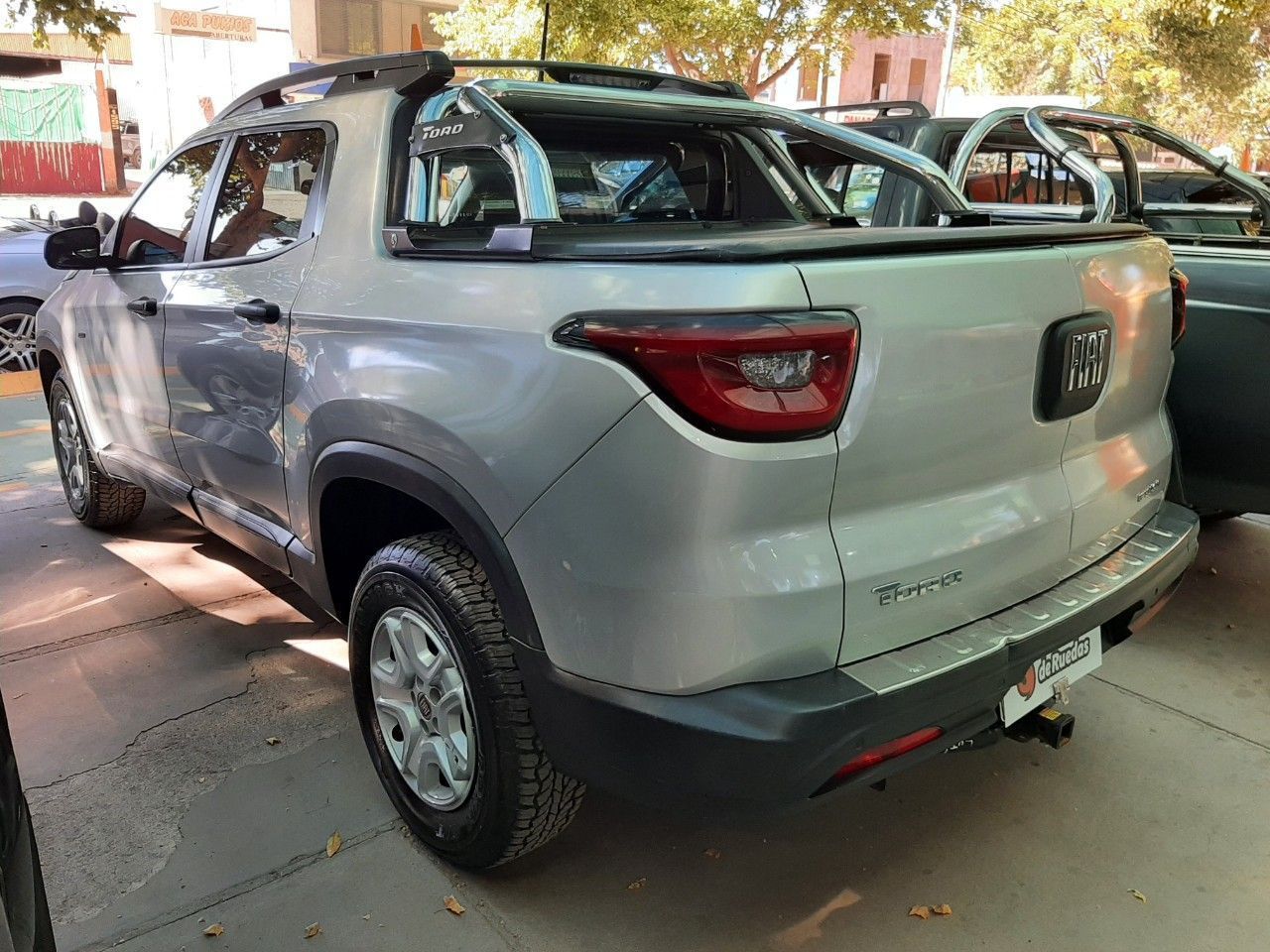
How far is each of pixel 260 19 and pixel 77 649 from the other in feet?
79.7

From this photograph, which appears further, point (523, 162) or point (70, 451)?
point (70, 451)

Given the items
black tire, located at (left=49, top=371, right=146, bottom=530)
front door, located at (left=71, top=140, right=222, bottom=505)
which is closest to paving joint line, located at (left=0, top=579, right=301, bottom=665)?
front door, located at (left=71, top=140, right=222, bottom=505)

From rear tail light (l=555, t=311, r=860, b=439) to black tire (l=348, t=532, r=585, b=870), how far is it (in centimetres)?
70

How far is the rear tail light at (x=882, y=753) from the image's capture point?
75.3 inches

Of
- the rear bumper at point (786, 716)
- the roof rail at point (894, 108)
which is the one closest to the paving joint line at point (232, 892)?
the rear bumper at point (786, 716)

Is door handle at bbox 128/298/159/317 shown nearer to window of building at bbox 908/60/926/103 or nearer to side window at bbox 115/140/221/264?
side window at bbox 115/140/221/264

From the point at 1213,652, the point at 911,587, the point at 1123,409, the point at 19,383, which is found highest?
the point at 1123,409

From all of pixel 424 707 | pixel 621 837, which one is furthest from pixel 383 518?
pixel 621 837

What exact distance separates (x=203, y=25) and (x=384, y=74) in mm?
21971

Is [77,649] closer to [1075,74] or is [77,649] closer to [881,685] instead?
[881,685]

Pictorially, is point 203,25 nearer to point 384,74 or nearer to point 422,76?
→ point 384,74

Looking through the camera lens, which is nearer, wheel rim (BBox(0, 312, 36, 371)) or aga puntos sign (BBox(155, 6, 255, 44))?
wheel rim (BBox(0, 312, 36, 371))

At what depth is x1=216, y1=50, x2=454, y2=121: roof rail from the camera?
106 inches

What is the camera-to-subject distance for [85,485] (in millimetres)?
4930
